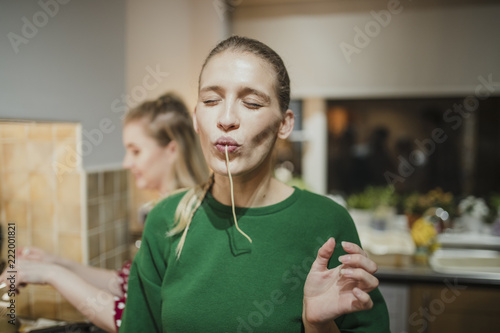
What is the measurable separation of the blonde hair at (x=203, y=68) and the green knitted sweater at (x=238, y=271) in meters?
0.02

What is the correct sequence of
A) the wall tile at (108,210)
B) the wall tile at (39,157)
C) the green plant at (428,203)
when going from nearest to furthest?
the wall tile at (39,157) < the wall tile at (108,210) < the green plant at (428,203)

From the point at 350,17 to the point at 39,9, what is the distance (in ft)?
6.36

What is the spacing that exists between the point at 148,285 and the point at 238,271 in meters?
0.22

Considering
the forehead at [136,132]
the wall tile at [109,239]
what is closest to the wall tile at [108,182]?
the wall tile at [109,239]

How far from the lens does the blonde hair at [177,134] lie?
4.47ft

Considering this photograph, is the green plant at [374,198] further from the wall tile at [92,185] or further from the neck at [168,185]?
the wall tile at [92,185]

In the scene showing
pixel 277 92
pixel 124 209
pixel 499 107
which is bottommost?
pixel 124 209

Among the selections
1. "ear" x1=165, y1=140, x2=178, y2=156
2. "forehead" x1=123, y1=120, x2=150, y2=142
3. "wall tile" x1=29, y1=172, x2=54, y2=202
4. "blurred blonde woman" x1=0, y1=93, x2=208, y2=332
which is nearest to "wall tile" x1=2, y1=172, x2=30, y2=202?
"wall tile" x1=29, y1=172, x2=54, y2=202

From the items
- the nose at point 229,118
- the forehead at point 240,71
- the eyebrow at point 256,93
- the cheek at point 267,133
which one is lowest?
the cheek at point 267,133

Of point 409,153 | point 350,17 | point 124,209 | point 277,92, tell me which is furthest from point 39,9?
point 409,153

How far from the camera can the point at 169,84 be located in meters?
2.20

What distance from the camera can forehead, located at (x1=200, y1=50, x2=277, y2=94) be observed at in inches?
29.3

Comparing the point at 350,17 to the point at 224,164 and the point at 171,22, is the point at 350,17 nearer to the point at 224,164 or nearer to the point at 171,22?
the point at 171,22

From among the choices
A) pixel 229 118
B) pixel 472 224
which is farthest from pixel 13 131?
pixel 472 224
